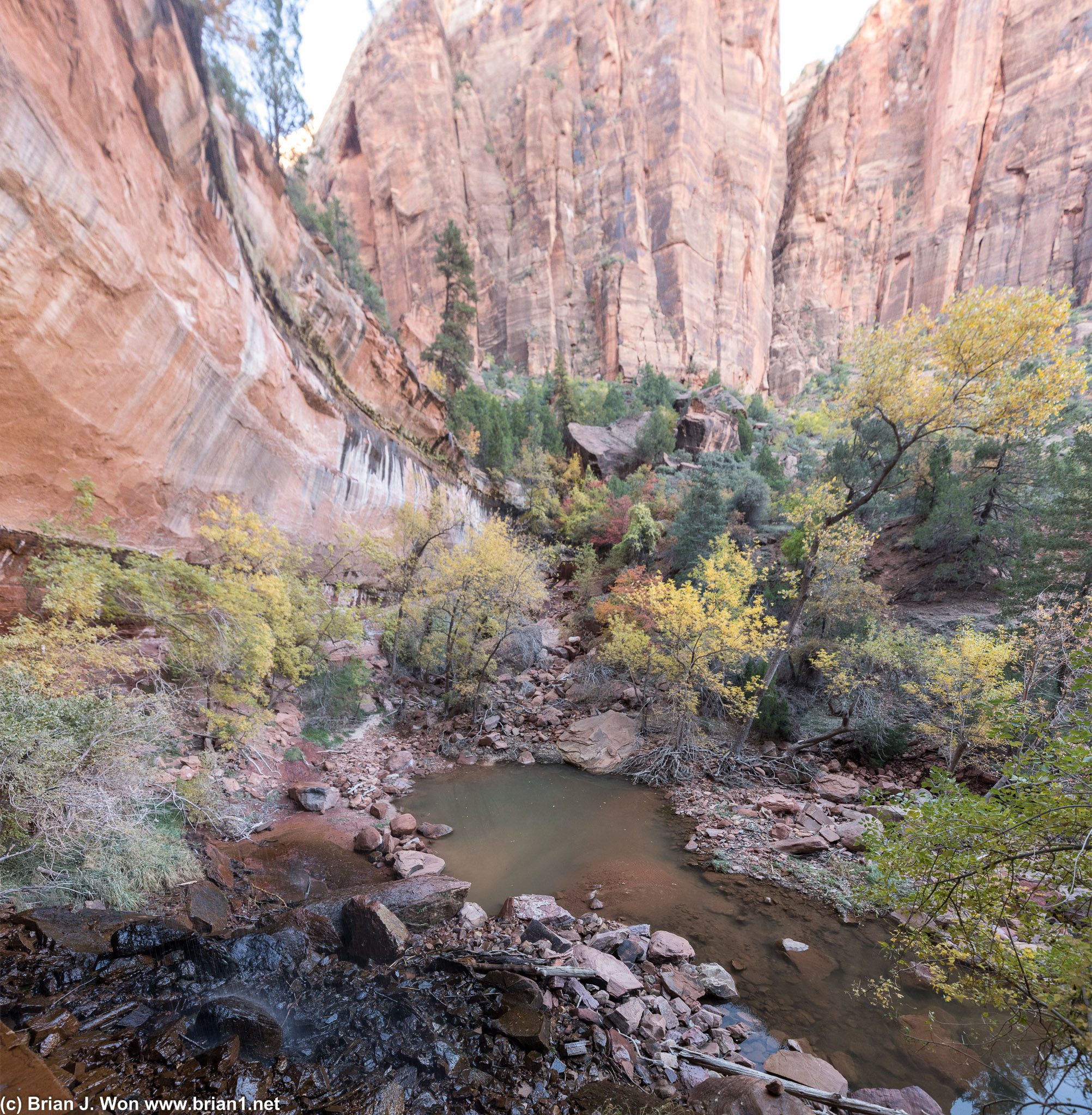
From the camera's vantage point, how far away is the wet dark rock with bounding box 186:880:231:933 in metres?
5.26

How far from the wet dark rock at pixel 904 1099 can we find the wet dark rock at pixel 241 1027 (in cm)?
526

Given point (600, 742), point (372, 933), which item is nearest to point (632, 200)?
point (600, 742)

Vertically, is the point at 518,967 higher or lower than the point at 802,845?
lower

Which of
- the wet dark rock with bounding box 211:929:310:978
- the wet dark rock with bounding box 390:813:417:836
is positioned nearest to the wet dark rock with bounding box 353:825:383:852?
the wet dark rock with bounding box 390:813:417:836

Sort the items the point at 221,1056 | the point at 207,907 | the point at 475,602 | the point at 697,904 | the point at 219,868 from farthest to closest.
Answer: the point at 475,602, the point at 697,904, the point at 219,868, the point at 207,907, the point at 221,1056

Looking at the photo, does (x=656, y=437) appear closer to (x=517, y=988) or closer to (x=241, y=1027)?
(x=517, y=988)

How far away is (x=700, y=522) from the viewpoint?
2000 cm

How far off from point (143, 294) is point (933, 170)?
235 feet

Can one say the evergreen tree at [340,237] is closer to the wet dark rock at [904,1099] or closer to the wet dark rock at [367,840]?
the wet dark rock at [367,840]

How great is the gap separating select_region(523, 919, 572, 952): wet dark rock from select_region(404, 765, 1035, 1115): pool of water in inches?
49.0

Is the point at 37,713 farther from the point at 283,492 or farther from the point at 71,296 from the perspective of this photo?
the point at 283,492

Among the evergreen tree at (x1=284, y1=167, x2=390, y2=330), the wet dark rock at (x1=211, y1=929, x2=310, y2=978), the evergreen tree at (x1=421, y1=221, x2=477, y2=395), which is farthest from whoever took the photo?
the evergreen tree at (x1=421, y1=221, x2=477, y2=395)

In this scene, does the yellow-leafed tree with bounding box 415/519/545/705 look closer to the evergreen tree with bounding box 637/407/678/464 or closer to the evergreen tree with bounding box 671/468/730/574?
the evergreen tree with bounding box 671/468/730/574

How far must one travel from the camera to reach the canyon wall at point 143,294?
25.3 ft
